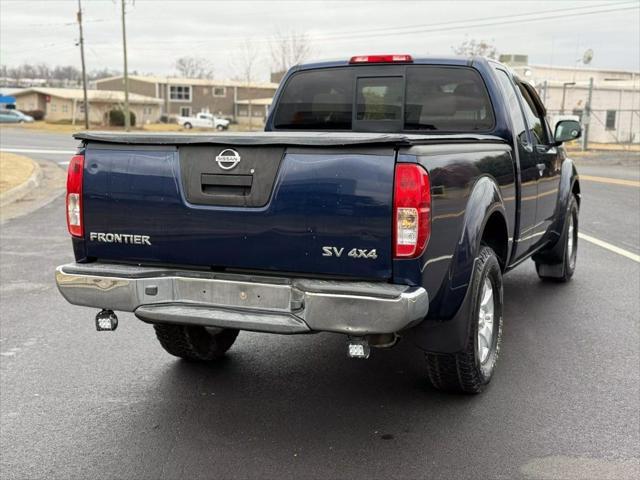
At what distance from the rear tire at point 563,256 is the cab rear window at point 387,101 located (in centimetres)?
220

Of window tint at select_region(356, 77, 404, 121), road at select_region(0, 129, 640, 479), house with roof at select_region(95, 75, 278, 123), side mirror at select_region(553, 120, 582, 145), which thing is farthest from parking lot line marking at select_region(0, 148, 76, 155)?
house with roof at select_region(95, 75, 278, 123)

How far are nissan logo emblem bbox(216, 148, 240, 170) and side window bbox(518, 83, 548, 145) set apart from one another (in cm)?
312

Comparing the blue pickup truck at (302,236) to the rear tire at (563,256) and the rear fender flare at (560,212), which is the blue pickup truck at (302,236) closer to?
the rear fender flare at (560,212)

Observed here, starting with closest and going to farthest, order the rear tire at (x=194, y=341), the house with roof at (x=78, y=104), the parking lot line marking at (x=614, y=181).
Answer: the rear tire at (x=194, y=341) < the parking lot line marking at (x=614, y=181) < the house with roof at (x=78, y=104)

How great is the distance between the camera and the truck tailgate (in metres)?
3.70

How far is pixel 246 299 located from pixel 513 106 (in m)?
3.07

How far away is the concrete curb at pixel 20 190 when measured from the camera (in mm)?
14460

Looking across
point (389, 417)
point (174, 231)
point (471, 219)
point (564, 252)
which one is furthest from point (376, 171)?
point (564, 252)

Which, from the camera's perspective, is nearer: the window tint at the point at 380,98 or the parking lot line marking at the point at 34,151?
the window tint at the point at 380,98

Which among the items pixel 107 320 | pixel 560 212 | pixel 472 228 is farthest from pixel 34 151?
pixel 472 228

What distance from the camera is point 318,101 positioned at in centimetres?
632

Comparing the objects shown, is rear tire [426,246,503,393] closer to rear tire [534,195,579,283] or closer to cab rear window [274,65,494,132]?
cab rear window [274,65,494,132]

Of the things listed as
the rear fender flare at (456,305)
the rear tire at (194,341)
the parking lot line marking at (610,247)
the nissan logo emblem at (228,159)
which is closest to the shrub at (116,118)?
the parking lot line marking at (610,247)

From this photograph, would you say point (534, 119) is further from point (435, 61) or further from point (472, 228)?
point (472, 228)
